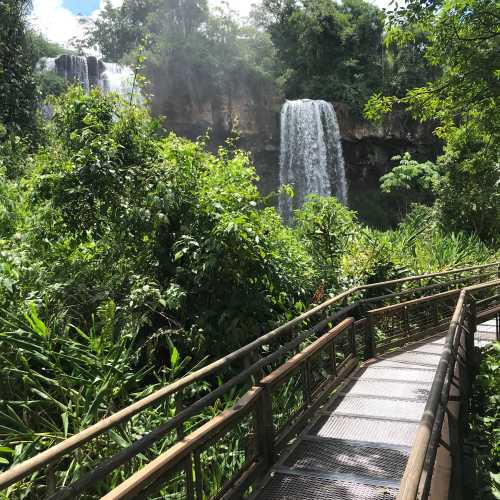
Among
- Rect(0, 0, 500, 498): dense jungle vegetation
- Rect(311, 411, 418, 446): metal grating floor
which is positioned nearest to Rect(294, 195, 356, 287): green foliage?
Rect(0, 0, 500, 498): dense jungle vegetation

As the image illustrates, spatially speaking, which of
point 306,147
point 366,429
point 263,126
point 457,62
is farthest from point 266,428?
point 263,126

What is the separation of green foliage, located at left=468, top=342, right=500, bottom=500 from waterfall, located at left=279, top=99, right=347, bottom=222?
58.0 ft

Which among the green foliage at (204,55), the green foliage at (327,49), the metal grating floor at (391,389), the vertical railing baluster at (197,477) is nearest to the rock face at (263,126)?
the green foliage at (204,55)

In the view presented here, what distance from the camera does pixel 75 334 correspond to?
201 inches

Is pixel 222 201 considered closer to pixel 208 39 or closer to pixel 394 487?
pixel 394 487

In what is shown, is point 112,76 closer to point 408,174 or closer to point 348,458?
point 408,174

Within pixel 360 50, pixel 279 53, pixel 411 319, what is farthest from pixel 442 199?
pixel 279 53

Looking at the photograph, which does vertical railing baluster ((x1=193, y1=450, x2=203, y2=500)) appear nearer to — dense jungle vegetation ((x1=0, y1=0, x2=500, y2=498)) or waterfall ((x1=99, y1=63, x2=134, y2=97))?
dense jungle vegetation ((x1=0, y1=0, x2=500, y2=498))

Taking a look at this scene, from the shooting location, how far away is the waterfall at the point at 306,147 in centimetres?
2472

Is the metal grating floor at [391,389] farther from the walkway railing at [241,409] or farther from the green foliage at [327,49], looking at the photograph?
the green foliage at [327,49]

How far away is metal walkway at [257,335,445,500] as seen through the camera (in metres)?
3.20

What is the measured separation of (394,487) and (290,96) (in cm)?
2735

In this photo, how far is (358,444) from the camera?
386cm

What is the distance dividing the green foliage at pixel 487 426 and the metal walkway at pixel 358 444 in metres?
1.05
